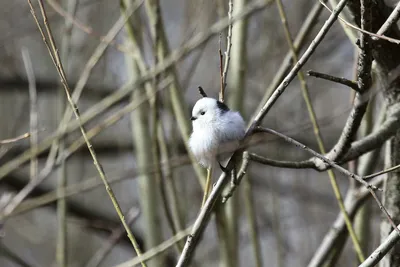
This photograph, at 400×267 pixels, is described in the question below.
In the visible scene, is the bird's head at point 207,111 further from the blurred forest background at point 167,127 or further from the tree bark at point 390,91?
the tree bark at point 390,91

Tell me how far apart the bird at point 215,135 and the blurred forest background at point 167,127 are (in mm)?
105

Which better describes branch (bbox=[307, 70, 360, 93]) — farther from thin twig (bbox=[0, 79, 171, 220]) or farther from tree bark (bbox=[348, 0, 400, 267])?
thin twig (bbox=[0, 79, 171, 220])

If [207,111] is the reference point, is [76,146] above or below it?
above

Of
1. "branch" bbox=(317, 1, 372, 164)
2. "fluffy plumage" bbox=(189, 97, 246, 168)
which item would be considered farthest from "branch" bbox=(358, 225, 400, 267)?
"fluffy plumage" bbox=(189, 97, 246, 168)

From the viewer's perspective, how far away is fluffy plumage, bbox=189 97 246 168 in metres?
1.52

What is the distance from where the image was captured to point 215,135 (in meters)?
1.57

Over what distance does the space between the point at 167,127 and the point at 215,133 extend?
2744mm

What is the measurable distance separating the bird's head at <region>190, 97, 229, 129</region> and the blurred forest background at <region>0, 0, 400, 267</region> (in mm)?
140

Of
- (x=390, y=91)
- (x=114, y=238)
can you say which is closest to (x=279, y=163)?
(x=390, y=91)

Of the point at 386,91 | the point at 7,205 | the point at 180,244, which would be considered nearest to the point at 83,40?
the point at 7,205

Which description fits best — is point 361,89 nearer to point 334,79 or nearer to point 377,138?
point 334,79

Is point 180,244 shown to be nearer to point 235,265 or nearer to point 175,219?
point 175,219

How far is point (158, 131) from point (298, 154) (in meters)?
1.93

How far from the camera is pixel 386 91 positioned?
65.1 inches
